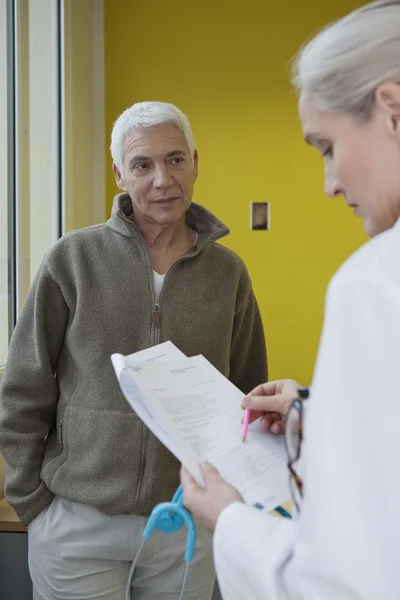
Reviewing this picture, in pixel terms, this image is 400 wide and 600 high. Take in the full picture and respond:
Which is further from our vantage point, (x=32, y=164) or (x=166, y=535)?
(x=32, y=164)

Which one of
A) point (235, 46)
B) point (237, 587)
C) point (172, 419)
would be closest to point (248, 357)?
point (172, 419)

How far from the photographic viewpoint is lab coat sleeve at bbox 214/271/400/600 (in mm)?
551

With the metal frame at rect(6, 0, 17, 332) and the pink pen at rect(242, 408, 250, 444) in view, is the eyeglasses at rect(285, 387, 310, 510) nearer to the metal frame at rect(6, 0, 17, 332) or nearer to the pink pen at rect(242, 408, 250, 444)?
the pink pen at rect(242, 408, 250, 444)

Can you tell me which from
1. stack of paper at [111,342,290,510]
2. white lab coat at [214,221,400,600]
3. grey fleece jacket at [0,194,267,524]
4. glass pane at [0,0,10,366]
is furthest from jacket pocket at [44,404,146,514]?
glass pane at [0,0,10,366]

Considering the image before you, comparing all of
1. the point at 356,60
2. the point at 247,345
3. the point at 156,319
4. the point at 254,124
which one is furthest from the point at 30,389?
the point at 254,124

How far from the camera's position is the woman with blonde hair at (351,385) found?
555 mm

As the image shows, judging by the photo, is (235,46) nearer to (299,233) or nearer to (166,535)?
(299,233)

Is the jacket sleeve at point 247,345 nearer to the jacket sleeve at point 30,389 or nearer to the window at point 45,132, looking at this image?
the jacket sleeve at point 30,389

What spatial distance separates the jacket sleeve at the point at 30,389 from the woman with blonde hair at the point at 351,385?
0.66 meters

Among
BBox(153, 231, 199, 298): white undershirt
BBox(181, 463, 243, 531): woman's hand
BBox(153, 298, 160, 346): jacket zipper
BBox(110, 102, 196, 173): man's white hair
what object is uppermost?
BBox(110, 102, 196, 173): man's white hair

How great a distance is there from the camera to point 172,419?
0.86 meters

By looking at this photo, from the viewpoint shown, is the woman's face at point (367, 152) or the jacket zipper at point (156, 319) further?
the jacket zipper at point (156, 319)

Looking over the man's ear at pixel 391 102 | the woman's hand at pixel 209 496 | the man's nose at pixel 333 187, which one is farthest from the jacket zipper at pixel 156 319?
the man's ear at pixel 391 102

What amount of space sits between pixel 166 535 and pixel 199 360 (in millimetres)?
467
